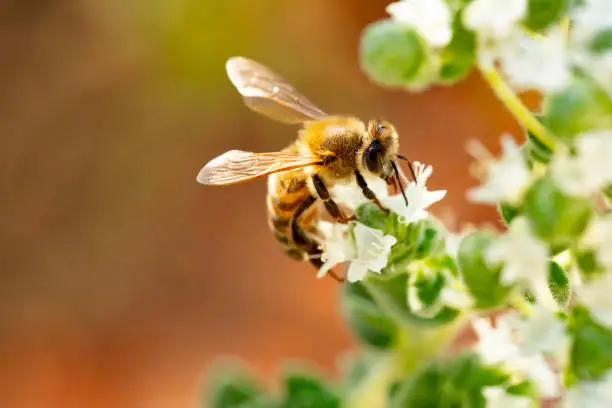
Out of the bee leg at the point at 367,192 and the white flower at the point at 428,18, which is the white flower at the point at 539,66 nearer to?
the white flower at the point at 428,18

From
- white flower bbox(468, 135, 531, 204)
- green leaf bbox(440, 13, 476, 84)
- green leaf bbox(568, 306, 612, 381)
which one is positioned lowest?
green leaf bbox(568, 306, 612, 381)

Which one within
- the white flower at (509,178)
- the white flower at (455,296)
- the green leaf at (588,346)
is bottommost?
the green leaf at (588,346)

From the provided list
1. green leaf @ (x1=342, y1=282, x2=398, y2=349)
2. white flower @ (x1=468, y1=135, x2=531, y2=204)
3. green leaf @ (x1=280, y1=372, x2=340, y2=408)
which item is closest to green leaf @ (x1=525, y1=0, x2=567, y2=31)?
white flower @ (x1=468, y1=135, x2=531, y2=204)

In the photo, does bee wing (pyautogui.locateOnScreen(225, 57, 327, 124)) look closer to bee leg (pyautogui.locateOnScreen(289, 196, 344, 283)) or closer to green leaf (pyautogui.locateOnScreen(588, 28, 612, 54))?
bee leg (pyautogui.locateOnScreen(289, 196, 344, 283))

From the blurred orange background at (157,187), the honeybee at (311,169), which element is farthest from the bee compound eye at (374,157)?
the blurred orange background at (157,187)

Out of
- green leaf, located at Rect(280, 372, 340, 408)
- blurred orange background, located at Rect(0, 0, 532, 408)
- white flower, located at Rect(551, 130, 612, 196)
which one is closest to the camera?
white flower, located at Rect(551, 130, 612, 196)

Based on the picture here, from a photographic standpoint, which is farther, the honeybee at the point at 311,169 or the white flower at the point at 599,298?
the honeybee at the point at 311,169
